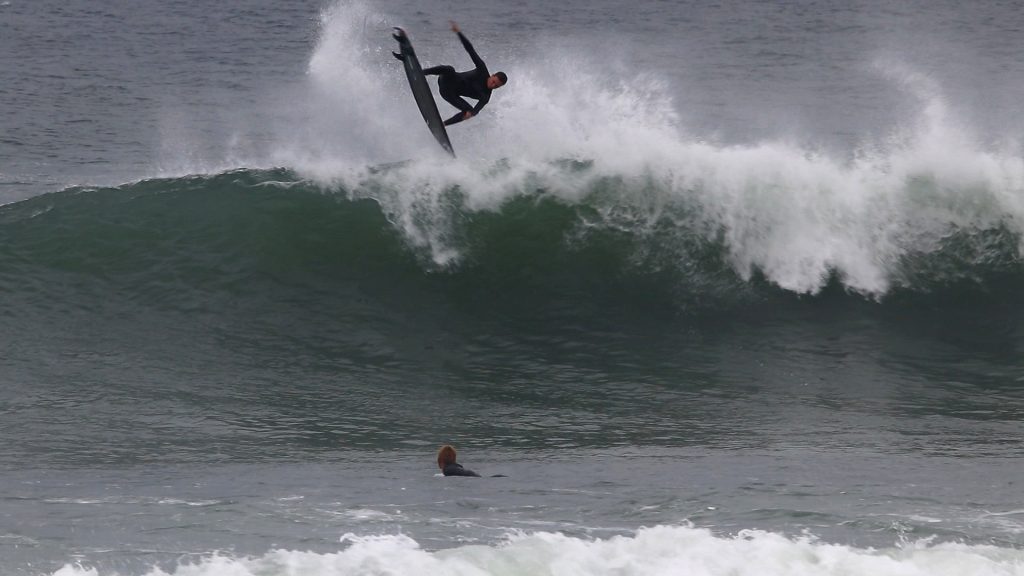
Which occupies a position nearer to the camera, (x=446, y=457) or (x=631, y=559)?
(x=631, y=559)

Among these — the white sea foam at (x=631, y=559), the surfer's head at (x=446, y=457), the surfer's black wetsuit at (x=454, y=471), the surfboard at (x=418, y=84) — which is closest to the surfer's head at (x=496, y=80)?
the surfboard at (x=418, y=84)

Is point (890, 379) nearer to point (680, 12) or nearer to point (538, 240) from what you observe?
point (538, 240)

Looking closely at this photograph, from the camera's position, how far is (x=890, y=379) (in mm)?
12375

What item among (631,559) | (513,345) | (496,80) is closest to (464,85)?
(496,80)

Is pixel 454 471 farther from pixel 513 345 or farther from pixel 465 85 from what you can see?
pixel 465 85

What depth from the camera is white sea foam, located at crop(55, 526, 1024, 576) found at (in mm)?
7766

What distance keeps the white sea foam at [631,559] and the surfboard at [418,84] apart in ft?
19.0

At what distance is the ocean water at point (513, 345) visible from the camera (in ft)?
27.9

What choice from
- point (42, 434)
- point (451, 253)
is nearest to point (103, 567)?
point (42, 434)

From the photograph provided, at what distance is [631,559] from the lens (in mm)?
7930

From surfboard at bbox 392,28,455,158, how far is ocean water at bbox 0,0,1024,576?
1.71 metres

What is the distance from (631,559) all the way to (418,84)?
6519mm

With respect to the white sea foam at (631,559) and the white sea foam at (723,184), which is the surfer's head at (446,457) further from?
the white sea foam at (723,184)

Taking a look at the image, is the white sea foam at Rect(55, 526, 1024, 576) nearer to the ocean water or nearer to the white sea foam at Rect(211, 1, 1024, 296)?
the ocean water
